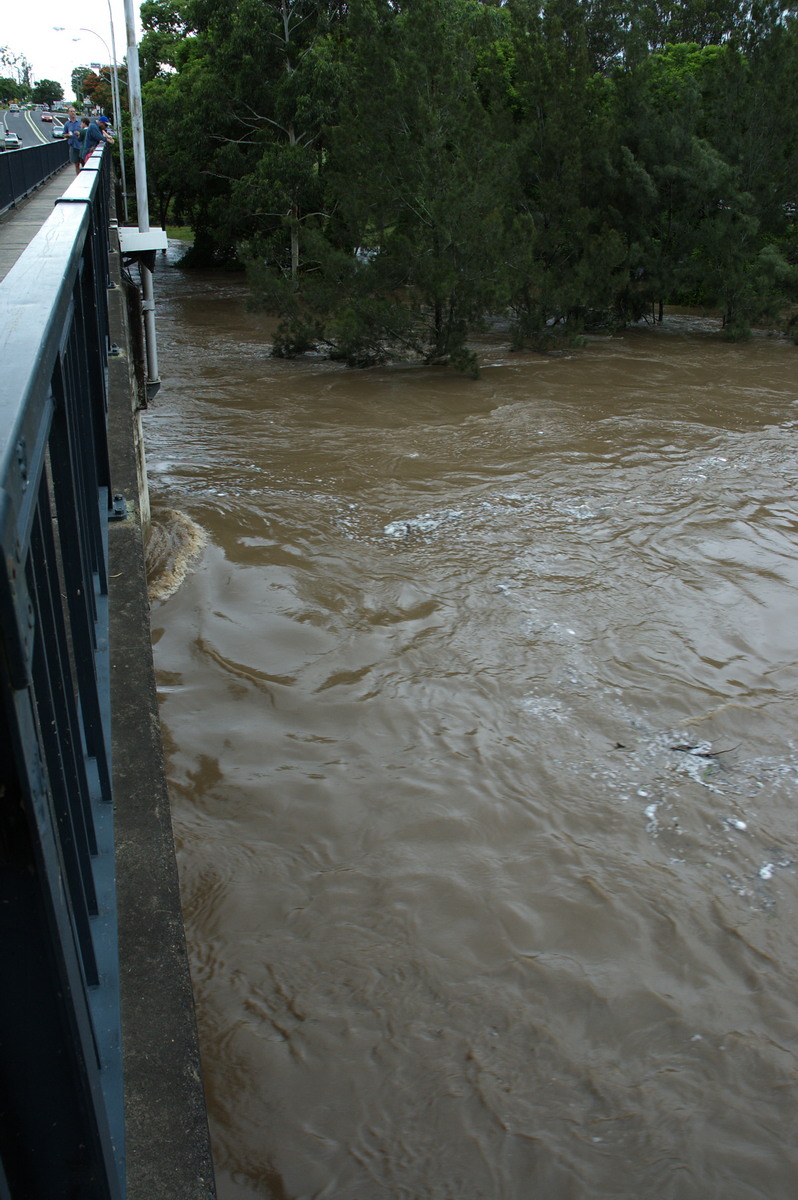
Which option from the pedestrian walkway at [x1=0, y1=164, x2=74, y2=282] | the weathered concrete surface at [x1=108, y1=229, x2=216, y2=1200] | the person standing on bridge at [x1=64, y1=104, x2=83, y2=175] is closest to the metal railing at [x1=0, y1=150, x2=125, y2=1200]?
the weathered concrete surface at [x1=108, y1=229, x2=216, y2=1200]

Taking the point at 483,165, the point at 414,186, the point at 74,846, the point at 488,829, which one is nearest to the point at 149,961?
the point at 74,846

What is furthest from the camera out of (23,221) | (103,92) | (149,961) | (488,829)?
(103,92)

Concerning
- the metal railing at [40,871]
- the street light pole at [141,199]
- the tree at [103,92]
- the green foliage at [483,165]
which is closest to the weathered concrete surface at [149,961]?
the metal railing at [40,871]

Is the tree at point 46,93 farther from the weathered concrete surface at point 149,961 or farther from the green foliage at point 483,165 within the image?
the weathered concrete surface at point 149,961

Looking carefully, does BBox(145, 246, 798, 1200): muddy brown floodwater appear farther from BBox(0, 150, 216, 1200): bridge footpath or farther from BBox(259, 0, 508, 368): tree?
BBox(259, 0, 508, 368): tree

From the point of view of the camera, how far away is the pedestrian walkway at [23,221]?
9598 mm

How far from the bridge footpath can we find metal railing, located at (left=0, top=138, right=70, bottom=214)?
13.6 meters

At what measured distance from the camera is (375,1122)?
9.23 ft

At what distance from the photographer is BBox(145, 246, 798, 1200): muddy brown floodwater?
2.83 metres

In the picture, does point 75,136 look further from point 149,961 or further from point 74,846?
point 74,846

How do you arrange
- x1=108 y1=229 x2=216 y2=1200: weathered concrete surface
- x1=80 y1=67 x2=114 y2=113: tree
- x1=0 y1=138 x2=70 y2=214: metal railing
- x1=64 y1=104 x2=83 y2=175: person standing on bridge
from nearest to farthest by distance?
x1=108 y1=229 x2=216 y2=1200: weathered concrete surface < x1=0 y1=138 x2=70 y2=214: metal railing < x1=64 y1=104 x2=83 y2=175: person standing on bridge < x1=80 y1=67 x2=114 y2=113: tree

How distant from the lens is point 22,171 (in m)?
16.9

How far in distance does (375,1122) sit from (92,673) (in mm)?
1648

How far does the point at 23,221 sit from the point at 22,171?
4229 mm
